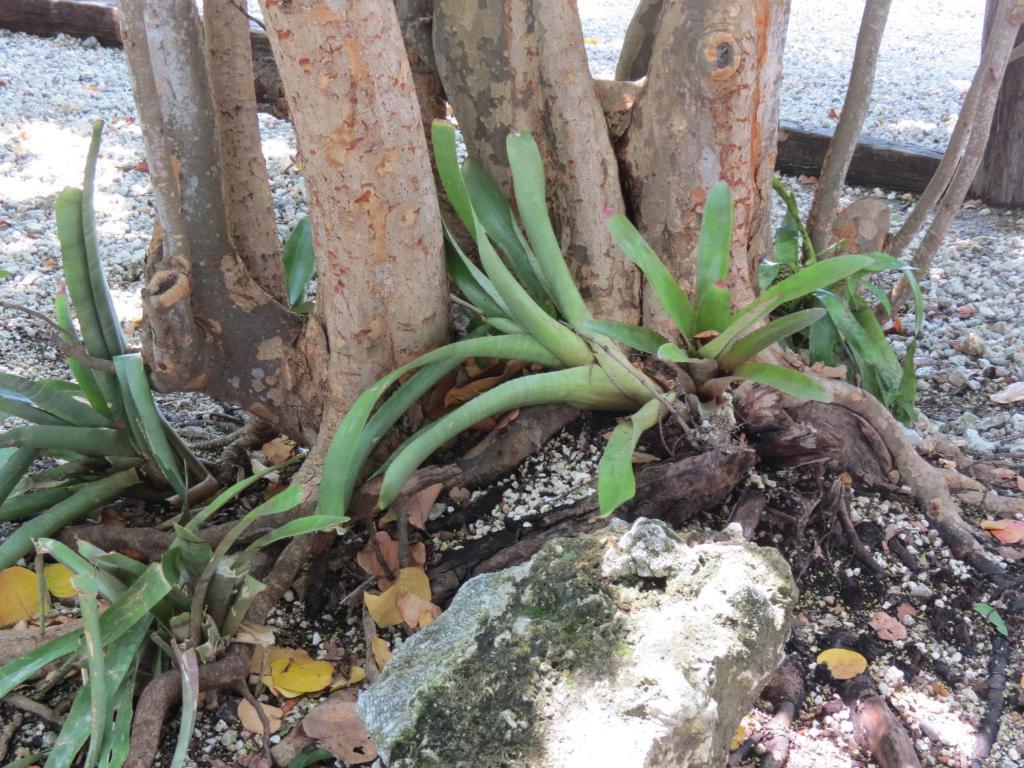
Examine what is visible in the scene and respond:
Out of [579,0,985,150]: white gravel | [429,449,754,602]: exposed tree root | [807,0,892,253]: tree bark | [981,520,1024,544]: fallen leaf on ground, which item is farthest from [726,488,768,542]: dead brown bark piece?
[579,0,985,150]: white gravel

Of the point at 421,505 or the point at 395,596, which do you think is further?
the point at 421,505

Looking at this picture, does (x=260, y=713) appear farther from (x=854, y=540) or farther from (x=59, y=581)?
(x=854, y=540)

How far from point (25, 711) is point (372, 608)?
71cm

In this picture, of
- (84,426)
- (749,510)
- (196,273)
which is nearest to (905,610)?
(749,510)

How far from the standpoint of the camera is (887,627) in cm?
203

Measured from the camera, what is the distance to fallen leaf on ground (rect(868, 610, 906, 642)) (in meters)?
2.01

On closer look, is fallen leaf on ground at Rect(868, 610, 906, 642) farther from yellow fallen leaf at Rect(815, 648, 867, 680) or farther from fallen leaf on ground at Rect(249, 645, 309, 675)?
fallen leaf on ground at Rect(249, 645, 309, 675)

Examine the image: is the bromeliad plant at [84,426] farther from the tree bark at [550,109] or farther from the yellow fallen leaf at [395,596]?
the tree bark at [550,109]

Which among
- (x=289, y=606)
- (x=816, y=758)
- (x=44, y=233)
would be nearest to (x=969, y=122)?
(x=816, y=758)

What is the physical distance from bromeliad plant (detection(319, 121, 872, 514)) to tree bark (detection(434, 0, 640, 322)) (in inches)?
6.1

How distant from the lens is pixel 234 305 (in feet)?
7.57

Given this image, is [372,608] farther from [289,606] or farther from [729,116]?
[729,116]

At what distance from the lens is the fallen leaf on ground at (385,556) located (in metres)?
2.11

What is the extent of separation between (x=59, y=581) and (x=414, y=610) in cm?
84
